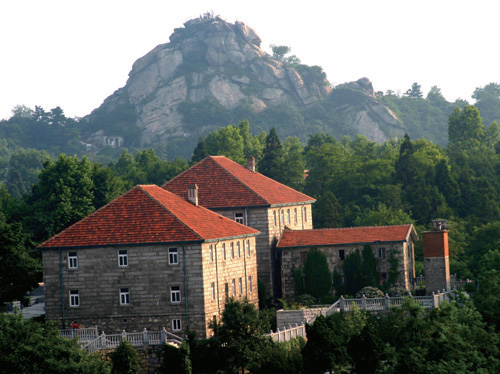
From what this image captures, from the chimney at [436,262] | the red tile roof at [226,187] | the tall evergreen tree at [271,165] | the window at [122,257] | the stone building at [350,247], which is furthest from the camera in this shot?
the tall evergreen tree at [271,165]

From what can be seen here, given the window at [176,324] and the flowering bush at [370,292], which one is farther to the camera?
the flowering bush at [370,292]

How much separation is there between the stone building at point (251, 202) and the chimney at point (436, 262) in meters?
11.7

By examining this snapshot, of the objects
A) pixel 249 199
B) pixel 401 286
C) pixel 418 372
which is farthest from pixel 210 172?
pixel 418 372

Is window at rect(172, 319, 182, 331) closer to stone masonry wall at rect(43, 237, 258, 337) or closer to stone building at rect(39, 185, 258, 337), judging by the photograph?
stone building at rect(39, 185, 258, 337)

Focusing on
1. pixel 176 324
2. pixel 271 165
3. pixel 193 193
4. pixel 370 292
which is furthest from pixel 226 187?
pixel 271 165

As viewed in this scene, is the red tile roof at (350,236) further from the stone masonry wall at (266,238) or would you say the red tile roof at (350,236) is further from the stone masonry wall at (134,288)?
the stone masonry wall at (134,288)

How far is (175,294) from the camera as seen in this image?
213 feet

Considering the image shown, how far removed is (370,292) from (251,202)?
1295 centimetres

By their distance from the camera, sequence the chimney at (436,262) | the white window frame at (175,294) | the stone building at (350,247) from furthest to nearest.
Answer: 1. the stone building at (350,247)
2. the chimney at (436,262)
3. the white window frame at (175,294)

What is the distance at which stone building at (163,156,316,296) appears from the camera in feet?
256

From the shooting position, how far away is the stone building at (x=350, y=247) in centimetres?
7450

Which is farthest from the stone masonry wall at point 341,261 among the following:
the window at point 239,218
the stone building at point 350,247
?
the window at point 239,218

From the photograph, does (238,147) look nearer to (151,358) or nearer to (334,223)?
(334,223)

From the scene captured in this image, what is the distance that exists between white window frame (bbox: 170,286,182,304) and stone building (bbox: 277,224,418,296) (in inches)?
559
